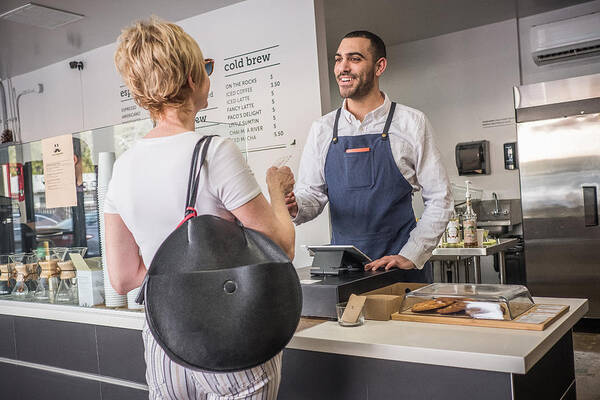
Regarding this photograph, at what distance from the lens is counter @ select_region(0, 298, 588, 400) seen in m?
1.24

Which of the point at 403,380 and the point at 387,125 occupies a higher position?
the point at 387,125

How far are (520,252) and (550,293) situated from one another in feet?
2.11

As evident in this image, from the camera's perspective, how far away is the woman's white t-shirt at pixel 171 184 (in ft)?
3.65

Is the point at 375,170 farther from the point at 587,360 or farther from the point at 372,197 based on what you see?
the point at 587,360

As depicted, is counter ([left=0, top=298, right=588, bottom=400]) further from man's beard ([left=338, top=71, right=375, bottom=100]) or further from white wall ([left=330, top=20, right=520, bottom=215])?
white wall ([left=330, top=20, right=520, bottom=215])

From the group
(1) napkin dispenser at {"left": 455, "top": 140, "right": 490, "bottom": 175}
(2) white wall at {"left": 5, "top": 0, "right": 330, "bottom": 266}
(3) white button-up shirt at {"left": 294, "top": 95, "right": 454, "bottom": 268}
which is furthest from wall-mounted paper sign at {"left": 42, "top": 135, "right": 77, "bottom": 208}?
A: (1) napkin dispenser at {"left": 455, "top": 140, "right": 490, "bottom": 175}

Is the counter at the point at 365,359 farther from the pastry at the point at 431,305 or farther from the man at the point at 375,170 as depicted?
the man at the point at 375,170

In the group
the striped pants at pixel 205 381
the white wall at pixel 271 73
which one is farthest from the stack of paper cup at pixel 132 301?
the white wall at pixel 271 73

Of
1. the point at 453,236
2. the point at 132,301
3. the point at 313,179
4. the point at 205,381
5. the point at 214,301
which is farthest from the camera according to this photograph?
the point at 453,236

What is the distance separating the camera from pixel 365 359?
55.2 inches

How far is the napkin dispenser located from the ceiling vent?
4006 millimetres

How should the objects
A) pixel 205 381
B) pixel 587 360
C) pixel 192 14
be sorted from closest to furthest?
pixel 205 381 → pixel 587 360 → pixel 192 14

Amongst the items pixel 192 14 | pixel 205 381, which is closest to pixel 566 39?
Answer: pixel 192 14

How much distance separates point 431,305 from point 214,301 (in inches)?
31.2
